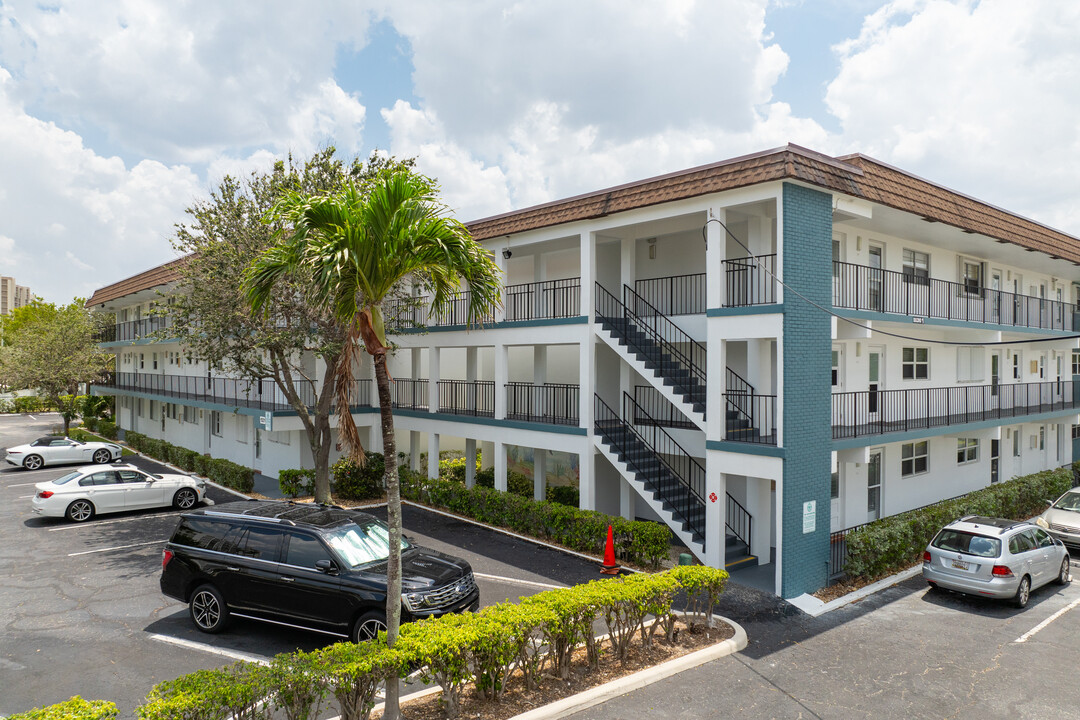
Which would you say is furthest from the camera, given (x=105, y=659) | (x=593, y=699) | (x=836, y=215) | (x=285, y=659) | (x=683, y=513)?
(x=683, y=513)

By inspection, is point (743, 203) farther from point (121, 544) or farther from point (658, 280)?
point (121, 544)

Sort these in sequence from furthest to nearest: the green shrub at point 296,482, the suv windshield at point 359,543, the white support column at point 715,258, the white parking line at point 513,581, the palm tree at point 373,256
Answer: the green shrub at point 296,482 < the white support column at point 715,258 < the white parking line at point 513,581 < the suv windshield at point 359,543 < the palm tree at point 373,256

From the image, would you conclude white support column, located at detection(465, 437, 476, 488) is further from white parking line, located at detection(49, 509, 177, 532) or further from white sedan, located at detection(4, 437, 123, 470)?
white sedan, located at detection(4, 437, 123, 470)

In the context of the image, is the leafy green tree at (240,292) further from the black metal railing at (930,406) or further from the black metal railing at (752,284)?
the black metal railing at (930,406)

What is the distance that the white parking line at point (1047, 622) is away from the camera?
1079cm

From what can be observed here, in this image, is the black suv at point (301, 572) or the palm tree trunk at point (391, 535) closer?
the palm tree trunk at point (391, 535)

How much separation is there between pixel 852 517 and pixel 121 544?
1781cm

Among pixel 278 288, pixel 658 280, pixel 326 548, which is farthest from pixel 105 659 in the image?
pixel 658 280

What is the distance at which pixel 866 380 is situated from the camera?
16906 millimetres

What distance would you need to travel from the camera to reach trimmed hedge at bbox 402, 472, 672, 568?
44.6 ft

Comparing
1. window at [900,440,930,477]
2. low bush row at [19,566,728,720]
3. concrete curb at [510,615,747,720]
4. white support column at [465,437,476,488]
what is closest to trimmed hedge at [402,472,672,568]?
white support column at [465,437,476,488]

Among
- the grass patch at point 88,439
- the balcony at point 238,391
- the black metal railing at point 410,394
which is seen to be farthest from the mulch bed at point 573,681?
the grass patch at point 88,439

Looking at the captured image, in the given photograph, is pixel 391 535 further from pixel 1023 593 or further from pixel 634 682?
pixel 1023 593

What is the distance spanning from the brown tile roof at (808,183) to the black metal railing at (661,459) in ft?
15.9
